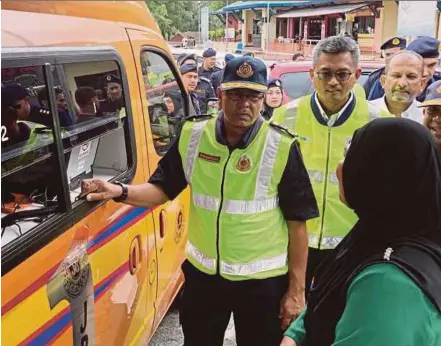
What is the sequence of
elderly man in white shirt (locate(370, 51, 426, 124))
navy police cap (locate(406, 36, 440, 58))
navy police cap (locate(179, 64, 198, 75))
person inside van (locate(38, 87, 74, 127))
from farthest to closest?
navy police cap (locate(179, 64, 198, 75)) < navy police cap (locate(406, 36, 440, 58)) < elderly man in white shirt (locate(370, 51, 426, 124)) < person inside van (locate(38, 87, 74, 127))

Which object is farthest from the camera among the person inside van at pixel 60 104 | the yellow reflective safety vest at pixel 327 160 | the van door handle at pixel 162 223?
the van door handle at pixel 162 223

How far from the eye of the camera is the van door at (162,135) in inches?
111

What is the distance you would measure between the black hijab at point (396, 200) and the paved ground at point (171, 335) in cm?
229

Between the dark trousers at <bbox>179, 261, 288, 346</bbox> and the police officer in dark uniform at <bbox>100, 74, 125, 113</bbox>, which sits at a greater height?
the police officer in dark uniform at <bbox>100, 74, 125, 113</bbox>

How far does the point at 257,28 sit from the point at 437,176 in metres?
37.4

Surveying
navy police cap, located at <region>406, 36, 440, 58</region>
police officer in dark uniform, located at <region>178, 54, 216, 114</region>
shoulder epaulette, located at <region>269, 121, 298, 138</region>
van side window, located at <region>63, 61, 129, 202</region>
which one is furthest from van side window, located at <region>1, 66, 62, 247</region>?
police officer in dark uniform, located at <region>178, 54, 216, 114</region>

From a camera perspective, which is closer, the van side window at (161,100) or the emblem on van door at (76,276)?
the emblem on van door at (76,276)

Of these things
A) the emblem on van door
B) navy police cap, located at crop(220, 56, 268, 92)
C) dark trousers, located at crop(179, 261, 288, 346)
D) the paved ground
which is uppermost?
navy police cap, located at crop(220, 56, 268, 92)

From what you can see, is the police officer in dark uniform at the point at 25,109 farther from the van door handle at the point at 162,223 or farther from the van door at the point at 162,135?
the van door handle at the point at 162,223

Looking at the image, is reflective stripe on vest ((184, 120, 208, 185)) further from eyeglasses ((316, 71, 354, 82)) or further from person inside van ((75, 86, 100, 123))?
Result: eyeglasses ((316, 71, 354, 82))

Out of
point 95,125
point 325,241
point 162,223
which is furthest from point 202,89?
point 95,125

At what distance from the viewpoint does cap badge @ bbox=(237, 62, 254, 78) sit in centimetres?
224

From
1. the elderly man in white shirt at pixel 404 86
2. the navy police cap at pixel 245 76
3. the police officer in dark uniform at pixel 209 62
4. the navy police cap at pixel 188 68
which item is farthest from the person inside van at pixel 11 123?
the police officer in dark uniform at pixel 209 62

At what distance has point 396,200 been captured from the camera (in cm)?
121
